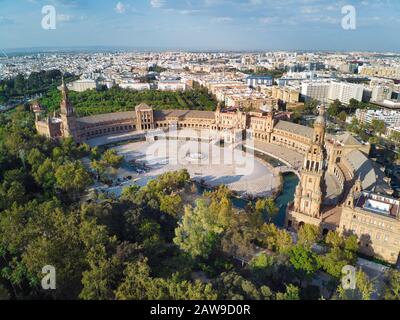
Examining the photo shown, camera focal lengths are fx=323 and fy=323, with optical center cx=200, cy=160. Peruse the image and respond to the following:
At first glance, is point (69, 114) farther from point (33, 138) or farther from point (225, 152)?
point (225, 152)

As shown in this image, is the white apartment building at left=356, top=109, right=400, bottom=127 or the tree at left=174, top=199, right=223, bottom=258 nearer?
the tree at left=174, top=199, right=223, bottom=258

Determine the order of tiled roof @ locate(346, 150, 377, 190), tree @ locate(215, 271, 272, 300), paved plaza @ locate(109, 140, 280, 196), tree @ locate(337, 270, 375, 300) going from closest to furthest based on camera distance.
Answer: tree @ locate(215, 271, 272, 300)
tree @ locate(337, 270, 375, 300)
tiled roof @ locate(346, 150, 377, 190)
paved plaza @ locate(109, 140, 280, 196)

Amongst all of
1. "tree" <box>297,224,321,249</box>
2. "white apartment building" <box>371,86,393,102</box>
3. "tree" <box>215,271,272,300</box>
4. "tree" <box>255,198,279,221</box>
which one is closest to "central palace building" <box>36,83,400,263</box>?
"tree" <box>255,198,279,221</box>

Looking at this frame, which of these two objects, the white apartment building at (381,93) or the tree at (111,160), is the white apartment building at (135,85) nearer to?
the tree at (111,160)

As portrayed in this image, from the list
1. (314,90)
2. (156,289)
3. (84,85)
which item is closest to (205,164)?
(156,289)

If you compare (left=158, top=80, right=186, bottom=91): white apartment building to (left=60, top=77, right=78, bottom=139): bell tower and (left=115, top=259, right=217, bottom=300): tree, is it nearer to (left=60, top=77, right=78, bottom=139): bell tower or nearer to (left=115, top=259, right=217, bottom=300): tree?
(left=60, top=77, right=78, bottom=139): bell tower

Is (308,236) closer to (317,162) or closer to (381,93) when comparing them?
(317,162)

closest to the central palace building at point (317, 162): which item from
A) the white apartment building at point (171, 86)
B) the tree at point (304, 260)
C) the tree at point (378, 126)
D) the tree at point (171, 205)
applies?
the tree at point (304, 260)
